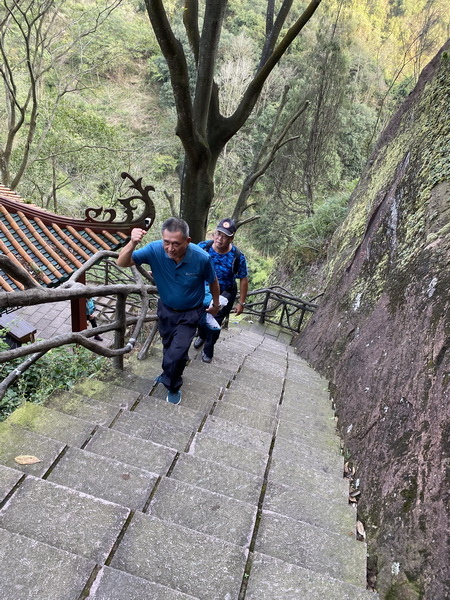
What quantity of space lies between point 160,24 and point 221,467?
4641mm

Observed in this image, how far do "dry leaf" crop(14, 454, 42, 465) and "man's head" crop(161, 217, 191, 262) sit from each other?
5.20 feet

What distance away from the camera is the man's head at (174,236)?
2879 millimetres

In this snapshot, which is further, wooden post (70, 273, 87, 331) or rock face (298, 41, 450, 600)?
wooden post (70, 273, 87, 331)

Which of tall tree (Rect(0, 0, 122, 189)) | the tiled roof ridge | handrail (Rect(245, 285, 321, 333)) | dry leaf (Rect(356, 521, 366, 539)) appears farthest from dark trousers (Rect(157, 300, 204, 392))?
tall tree (Rect(0, 0, 122, 189))

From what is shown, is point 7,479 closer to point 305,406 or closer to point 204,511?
point 204,511

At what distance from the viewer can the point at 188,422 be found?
2.80 m

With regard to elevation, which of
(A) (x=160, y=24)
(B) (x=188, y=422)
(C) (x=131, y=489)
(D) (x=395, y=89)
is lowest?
(B) (x=188, y=422)

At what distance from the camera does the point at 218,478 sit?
2205 mm

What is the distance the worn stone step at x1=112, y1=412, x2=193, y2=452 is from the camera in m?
2.53

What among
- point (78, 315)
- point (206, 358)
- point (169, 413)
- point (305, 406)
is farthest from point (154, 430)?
point (78, 315)

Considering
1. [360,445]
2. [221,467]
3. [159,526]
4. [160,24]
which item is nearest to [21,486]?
[159,526]

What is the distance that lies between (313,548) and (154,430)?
3.86 ft

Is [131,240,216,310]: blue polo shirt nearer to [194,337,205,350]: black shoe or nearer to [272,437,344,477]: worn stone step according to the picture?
[272,437,344,477]: worn stone step

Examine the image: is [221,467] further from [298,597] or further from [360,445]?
[360,445]
